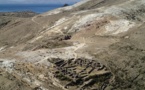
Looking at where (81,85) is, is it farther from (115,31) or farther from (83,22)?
(83,22)

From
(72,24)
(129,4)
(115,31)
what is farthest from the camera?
(129,4)

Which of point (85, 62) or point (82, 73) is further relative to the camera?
point (85, 62)

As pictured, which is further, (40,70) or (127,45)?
(127,45)

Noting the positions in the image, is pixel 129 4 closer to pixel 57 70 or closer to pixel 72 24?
pixel 72 24

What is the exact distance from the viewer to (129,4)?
37125 mm

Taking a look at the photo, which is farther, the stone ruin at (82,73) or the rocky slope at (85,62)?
the rocky slope at (85,62)

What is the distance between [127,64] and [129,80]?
140cm

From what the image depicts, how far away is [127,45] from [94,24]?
6120mm

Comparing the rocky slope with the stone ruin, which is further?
the rocky slope

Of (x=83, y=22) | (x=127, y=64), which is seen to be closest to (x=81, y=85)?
→ (x=127, y=64)

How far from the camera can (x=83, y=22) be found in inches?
1244

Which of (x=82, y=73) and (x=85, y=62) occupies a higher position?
(x=85, y=62)

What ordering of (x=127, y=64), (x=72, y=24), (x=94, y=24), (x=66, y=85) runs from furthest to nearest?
(x=72, y=24), (x=94, y=24), (x=127, y=64), (x=66, y=85)

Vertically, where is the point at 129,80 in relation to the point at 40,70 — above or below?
below
